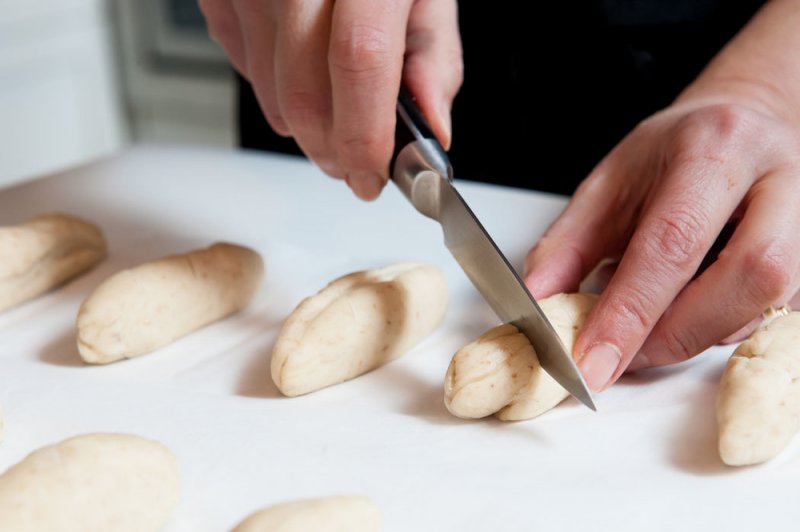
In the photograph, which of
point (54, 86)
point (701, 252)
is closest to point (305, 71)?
point (701, 252)

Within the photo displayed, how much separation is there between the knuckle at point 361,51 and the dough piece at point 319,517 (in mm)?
513

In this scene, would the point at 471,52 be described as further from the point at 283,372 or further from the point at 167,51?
the point at 167,51

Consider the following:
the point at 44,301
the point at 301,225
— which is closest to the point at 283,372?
the point at 44,301

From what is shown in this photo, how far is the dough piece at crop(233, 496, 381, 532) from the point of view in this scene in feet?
2.72

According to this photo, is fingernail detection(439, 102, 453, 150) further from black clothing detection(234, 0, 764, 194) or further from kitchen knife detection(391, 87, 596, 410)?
black clothing detection(234, 0, 764, 194)

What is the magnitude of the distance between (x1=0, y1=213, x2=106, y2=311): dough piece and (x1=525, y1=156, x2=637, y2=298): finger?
2.28 feet

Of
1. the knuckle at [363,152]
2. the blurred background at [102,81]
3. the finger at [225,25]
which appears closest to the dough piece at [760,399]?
the knuckle at [363,152]

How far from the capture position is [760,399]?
0.95 meters

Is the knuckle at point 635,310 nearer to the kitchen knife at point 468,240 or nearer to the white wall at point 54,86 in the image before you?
the kitchen knife at point 468,240

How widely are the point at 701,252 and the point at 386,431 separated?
418mm

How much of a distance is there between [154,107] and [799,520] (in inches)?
133

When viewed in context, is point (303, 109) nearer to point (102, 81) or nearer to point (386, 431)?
point (386, 431)

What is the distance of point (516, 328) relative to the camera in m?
1.09

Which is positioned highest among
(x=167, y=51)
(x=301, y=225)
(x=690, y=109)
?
(x=690, y=109)
